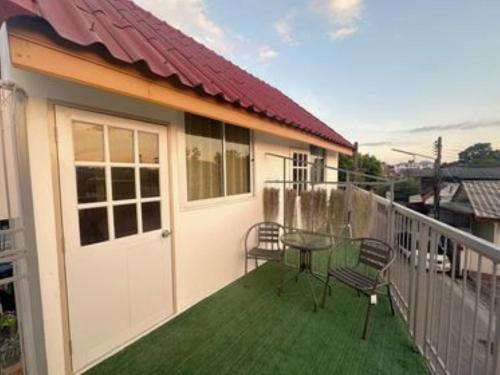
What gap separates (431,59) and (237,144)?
27.0 feet

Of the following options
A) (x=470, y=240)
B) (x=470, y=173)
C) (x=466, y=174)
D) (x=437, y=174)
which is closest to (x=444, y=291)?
(x=470, y=240)

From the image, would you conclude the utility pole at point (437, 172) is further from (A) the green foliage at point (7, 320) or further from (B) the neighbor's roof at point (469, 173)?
(A) the green foliage at point (7, 320)

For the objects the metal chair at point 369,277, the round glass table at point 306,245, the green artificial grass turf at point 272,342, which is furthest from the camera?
the round glass table at point 306,245

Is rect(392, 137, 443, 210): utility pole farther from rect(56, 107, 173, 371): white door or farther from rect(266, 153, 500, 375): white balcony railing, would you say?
rect(56, 107, 173, 371): white door

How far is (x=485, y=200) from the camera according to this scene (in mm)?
10508

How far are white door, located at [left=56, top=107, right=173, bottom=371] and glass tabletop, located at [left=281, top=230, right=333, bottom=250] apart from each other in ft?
5.78

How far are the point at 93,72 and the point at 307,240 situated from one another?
3.28 m

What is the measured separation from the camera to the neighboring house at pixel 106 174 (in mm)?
1509

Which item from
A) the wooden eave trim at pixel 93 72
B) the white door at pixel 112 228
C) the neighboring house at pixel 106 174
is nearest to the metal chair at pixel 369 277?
the neighboring house at pixel 106 174

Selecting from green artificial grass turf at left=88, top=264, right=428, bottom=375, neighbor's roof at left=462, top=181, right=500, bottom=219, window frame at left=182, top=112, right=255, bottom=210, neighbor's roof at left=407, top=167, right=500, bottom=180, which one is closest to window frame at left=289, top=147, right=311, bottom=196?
window frame at left=182, top=112, right=255, bottom=210

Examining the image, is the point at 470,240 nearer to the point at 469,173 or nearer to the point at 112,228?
the point at 112,228

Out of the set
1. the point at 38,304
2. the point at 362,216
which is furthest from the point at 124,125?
the point at 362,216

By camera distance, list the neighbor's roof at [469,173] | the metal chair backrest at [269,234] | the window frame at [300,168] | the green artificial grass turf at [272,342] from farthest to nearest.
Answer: the neighbor's roof at [469,173] < the window frame at [300,168] < the metal chair backrest at [269,234] < the green artificial grass turf at [272,342]

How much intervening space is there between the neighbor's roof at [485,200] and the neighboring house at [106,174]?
11.4 m
